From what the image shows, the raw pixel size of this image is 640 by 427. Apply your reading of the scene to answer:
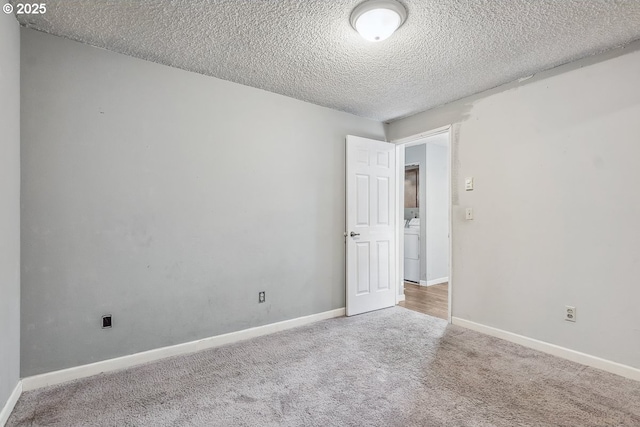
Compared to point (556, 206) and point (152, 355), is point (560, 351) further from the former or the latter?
point (152, 355)

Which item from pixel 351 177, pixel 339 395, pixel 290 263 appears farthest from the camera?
pixel 351 177

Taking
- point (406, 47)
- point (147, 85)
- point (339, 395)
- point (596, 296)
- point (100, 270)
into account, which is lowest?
point (339, 395)

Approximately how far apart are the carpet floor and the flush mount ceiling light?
2.29 metres

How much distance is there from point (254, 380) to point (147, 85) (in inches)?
93.5

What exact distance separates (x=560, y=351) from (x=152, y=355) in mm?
3276

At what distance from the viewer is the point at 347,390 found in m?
2.01

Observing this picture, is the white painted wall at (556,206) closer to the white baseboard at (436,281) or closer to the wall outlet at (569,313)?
the wall outlet at (569,313)

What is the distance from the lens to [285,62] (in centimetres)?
249

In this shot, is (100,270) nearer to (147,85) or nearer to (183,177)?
(183,177)

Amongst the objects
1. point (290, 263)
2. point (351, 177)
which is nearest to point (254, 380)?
point (290, 263)

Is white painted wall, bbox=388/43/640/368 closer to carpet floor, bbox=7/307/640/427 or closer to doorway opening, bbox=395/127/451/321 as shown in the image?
carpet floor, bbox=7/307/640/427

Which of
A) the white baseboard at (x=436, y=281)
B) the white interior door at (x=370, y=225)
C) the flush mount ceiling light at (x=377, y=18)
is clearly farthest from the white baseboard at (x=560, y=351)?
the flush mount ceiling light at (x=377, y=18)

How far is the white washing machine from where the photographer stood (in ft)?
17.4

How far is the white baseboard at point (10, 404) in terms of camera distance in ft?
5.40
